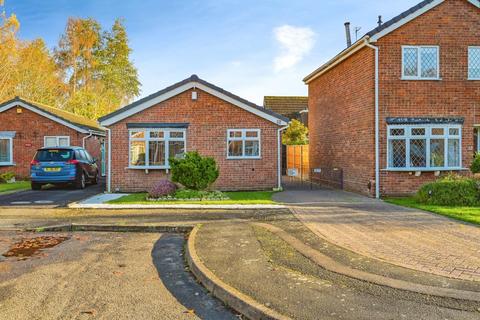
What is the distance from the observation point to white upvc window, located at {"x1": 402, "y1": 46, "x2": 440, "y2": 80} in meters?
14.7

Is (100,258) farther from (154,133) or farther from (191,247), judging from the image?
(154,133)

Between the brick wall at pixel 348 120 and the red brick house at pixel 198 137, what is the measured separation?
2.67m

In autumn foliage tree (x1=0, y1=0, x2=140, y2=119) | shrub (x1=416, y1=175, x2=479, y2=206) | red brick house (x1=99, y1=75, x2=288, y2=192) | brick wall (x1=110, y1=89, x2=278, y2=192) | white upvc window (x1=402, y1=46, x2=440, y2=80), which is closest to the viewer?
shrub (x1=416, y1=175, x2=479, y2=206)

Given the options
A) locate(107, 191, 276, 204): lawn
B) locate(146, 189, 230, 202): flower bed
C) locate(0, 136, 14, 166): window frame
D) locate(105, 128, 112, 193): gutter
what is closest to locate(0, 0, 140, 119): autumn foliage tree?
locate(0, 136, 14, 166): window frame

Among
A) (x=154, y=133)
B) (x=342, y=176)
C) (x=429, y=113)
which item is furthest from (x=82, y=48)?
(x=429, y=113)

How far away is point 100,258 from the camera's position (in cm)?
678

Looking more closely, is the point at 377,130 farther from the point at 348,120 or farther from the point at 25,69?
the point at 25,69

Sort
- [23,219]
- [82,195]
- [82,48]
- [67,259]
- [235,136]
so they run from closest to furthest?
1. [67,259]
2. [23,219]
3. [82,195]
4. [235,136]
5. [82,48]

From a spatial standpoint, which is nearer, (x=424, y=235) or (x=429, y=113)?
(x=424, y=235)

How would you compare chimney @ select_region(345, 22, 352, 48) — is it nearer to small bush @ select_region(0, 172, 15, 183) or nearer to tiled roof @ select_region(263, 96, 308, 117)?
tiled roof @ select_region(263, 96, 308, 117)

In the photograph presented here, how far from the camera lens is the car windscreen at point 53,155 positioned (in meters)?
17.0

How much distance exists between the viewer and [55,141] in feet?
74.2

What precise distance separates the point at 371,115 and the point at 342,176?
3.55 m

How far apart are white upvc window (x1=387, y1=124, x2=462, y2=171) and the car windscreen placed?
494 inches
